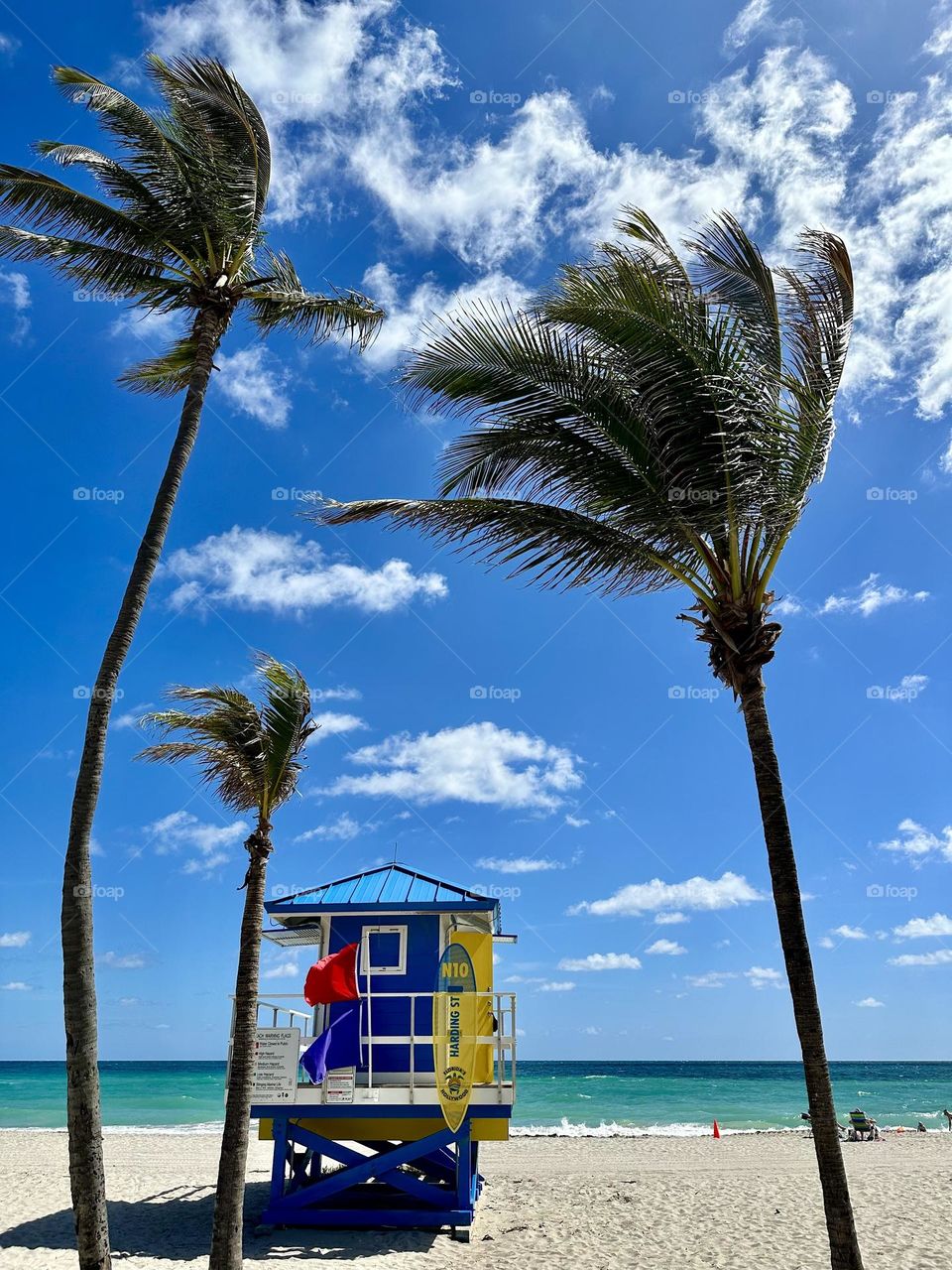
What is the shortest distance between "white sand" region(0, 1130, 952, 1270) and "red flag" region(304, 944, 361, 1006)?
2700 millimetres

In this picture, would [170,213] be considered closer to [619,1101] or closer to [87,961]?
[87,961]

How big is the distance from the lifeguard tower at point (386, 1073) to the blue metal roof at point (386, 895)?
0.02 metres

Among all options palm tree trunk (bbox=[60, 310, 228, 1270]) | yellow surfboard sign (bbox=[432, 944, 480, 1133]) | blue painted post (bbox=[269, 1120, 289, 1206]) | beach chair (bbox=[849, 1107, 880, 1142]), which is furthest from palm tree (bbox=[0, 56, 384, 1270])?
beach chair (bbox=[849, 1107, 880, 1142])

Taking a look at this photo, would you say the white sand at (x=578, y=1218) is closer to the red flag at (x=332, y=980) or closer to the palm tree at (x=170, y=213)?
the red flag at (x=332, y=980)

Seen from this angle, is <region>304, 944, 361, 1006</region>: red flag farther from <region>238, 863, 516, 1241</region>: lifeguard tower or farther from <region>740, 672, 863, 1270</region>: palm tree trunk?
<region>740, 672, 863, 1270</region>: palm tree trunk

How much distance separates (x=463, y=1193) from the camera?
446 inches

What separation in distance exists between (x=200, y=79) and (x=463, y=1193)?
41.3ft

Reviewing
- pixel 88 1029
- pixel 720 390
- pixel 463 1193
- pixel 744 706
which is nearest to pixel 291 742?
pixel 88 1029

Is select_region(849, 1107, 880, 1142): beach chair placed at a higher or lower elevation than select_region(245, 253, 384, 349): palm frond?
lower

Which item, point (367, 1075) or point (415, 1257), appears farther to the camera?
point (367, 1075)

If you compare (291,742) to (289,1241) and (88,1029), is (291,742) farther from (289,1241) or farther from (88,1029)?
(289,1241)

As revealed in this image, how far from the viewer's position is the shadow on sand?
10367mm

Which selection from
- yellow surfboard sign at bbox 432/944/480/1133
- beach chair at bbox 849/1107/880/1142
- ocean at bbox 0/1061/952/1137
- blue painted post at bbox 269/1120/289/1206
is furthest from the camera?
ocean at bbox 0/1061/952/1137

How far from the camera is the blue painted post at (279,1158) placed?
11.4 m
